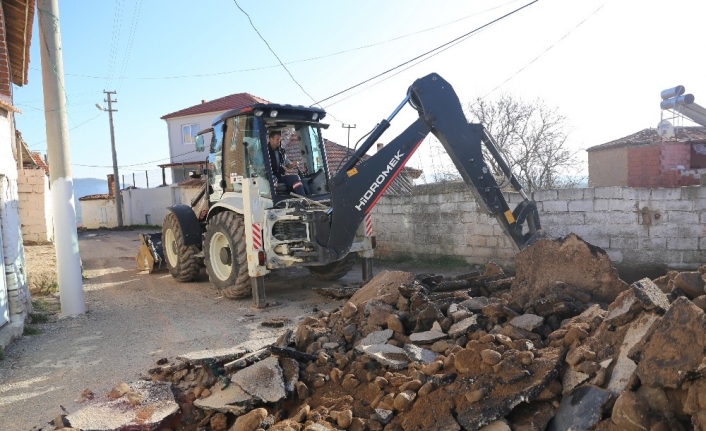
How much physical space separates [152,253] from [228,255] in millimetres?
3062

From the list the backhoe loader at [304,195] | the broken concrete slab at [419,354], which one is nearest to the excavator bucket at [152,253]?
the backhoe loader at [304,195]

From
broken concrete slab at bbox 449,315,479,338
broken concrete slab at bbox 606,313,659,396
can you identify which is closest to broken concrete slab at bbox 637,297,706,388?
broken concrete slab at bbox 606,313,659,396

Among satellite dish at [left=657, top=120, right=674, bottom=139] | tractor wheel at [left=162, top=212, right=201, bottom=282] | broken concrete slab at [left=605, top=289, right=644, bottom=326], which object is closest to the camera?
broken concrete slab at [left=605, top=289, right=644, bottom=326]

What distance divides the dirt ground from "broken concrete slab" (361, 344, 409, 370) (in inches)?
54.2

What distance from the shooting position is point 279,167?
7.54 meters

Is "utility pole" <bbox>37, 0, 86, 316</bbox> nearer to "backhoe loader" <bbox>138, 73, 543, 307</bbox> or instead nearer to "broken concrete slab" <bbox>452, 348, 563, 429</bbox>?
"backhoe loader" <bbox>138, 73, 543, 307</bbox>

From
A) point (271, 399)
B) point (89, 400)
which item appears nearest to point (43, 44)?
point (89, 400)

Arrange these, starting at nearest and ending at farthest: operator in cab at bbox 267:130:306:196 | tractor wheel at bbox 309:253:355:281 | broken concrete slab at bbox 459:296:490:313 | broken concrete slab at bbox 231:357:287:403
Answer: broken concrete slab at bbox 231:357:287:403 < broken concrete slab at bbox 459:296:490:313 < operator in cab at bbox 267:130:306:196 < tractor wheel at bbox 309:253:355:281

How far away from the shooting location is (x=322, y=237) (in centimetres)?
680

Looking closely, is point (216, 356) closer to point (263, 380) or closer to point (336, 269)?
point (263, 380)

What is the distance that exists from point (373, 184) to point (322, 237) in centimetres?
105

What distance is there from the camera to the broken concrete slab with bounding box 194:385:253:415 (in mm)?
3639

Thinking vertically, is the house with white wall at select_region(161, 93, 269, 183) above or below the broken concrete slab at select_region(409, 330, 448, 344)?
above

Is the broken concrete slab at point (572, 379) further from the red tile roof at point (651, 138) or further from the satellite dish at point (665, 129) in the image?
the red tile roof at point (651, 138)
